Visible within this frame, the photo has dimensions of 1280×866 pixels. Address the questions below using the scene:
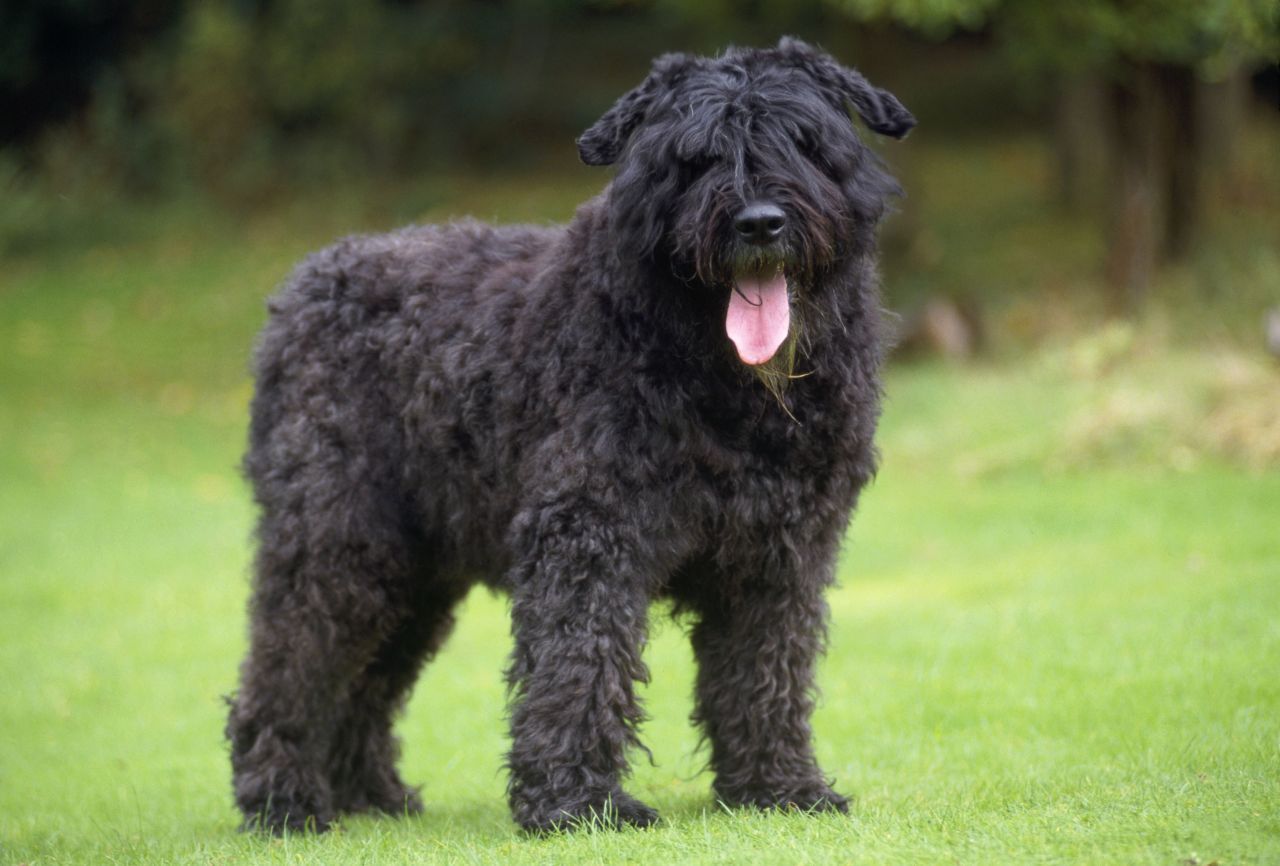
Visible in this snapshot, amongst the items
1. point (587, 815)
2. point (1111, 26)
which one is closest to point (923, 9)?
point (1111, 26)

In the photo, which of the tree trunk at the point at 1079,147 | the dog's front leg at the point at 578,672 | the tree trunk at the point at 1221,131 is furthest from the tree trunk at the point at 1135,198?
the dog's front leg at the point at 578,672

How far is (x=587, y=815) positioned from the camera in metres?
5.65

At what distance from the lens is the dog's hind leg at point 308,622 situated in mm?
6555

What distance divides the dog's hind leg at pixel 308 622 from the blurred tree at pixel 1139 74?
35.3 ft

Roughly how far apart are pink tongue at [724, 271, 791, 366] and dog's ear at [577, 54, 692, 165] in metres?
0.79

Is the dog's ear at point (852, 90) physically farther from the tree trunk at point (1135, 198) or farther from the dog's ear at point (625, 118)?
the tree trunk at point (1135, 198)

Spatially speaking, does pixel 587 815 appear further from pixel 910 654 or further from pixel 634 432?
pixel 910 654

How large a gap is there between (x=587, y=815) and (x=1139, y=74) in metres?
17.6

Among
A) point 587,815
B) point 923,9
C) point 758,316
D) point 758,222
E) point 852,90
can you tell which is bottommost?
point 587,815

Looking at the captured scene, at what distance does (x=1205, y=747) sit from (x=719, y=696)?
221 cm

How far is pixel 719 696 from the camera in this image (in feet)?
20.2

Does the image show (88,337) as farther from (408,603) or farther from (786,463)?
(786,463)

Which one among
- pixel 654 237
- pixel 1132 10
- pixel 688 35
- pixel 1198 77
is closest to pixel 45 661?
pixel 654 237

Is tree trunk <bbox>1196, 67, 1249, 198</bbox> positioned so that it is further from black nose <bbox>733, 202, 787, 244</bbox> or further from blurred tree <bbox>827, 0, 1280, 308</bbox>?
black nose <bbox>733, 202, 787, 244</bbox>
